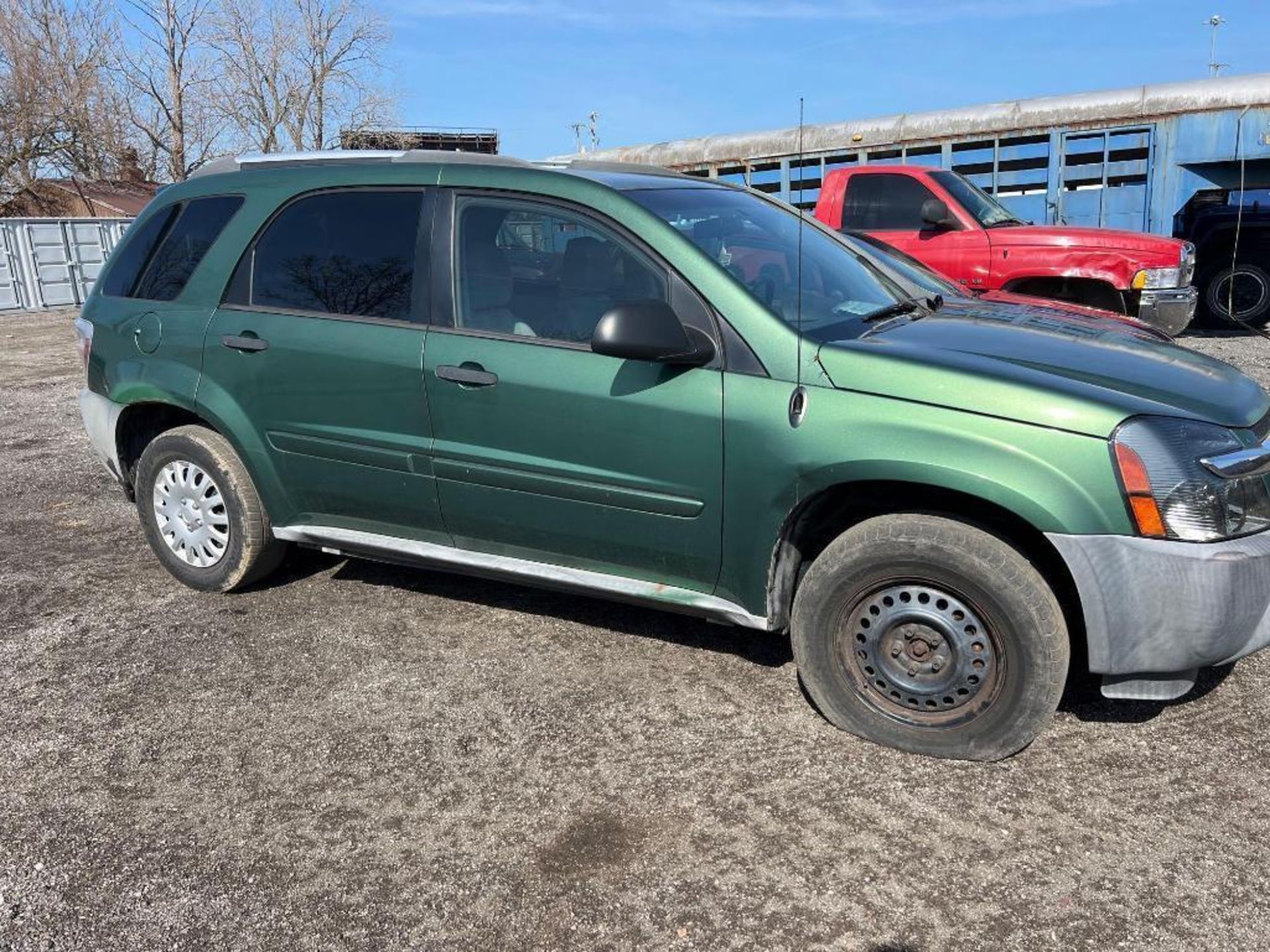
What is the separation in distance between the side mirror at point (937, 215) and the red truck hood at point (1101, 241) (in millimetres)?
381

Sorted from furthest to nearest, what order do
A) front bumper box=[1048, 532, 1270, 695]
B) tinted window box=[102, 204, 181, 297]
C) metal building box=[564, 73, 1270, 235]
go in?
metal building box=[564, 73, 1270, 235], tinted window box=[102, 204, 181, 297], front bumper box=[1048, 532, 1270, 695]

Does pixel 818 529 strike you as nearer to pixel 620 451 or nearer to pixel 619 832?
pixel 620 451

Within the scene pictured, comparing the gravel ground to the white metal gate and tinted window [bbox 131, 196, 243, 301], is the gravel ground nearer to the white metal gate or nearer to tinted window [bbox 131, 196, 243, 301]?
tinted window [bbox 131, 196, 243, 301]

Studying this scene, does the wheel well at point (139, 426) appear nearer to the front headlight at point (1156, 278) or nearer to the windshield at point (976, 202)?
the windshield at point (976, 202)

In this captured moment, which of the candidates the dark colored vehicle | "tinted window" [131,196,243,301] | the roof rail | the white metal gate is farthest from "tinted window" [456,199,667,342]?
the white metal gate

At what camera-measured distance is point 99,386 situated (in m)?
4.71

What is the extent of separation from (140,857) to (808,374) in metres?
2.32

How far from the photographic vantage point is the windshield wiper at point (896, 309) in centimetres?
371

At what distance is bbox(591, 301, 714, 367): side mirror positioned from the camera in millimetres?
3230

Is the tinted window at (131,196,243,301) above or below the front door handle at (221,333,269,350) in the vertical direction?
above

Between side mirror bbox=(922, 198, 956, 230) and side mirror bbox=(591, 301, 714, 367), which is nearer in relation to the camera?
side mirror bbox=(591, 301, 714, 367)

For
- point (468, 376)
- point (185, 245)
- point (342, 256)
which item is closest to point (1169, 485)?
point (468, 376)

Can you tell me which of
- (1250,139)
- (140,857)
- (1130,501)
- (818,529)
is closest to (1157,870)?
(1130,501)

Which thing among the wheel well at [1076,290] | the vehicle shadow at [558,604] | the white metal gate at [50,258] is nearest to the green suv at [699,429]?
the vehicle shadow at [558,604]
